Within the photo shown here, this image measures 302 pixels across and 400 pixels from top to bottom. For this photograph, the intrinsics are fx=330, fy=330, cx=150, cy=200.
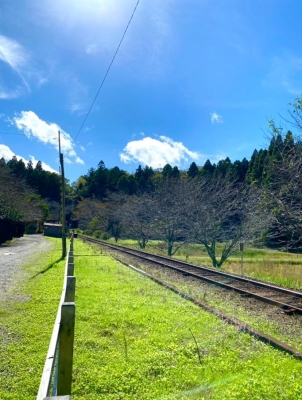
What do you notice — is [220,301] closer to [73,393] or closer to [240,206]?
[73,393]

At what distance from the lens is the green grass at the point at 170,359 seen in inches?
147

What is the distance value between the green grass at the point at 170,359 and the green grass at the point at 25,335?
0.52 m

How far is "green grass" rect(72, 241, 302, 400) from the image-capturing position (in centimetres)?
372

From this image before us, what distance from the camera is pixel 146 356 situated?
4523mm

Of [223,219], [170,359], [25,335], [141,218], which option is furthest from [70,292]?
[141,218]

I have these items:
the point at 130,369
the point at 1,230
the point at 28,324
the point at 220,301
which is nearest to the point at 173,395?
the point at 130,369

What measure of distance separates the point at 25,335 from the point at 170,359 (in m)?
2.51

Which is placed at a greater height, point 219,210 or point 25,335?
point 219,210

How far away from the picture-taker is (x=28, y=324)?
5992 millimetres

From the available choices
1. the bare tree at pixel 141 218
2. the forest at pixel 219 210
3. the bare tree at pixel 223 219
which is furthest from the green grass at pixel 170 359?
the bare tree at pixel 141 218

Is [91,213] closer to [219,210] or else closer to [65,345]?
[219,210]

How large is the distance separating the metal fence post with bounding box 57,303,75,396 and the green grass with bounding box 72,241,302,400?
0.75m

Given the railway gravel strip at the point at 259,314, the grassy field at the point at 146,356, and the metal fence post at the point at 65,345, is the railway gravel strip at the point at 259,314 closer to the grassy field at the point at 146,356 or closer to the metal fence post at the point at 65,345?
the grassy field at the point at 146,356

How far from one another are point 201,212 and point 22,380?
2170 cm
